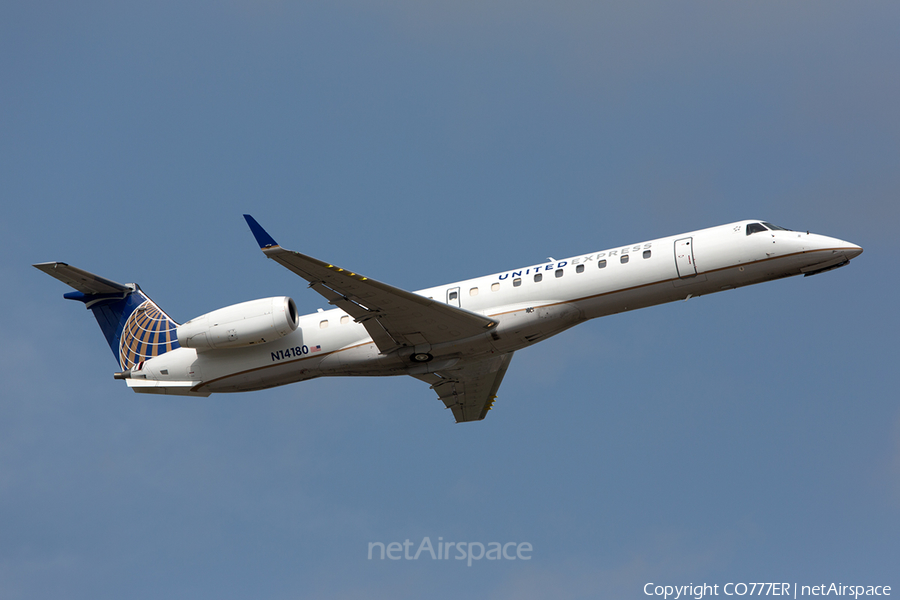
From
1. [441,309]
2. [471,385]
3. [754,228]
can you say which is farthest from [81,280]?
[754,228]

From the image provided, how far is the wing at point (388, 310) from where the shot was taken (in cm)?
2311

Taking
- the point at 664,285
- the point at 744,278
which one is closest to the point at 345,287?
the point at 664,285

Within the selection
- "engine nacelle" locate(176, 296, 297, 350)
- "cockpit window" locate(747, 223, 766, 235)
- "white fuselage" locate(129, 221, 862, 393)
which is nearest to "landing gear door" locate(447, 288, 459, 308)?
"white fuselage" locate(129, 221, 862, 393)

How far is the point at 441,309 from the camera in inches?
951

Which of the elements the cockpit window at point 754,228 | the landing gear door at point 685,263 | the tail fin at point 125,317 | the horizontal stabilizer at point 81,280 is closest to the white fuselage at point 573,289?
the landing gear door at point 685,263

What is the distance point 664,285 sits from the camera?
24.4 meters

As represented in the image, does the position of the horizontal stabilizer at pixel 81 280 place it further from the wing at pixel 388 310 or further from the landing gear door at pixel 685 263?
the landing gear door at pixel 685 263

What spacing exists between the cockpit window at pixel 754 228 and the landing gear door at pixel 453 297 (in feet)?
27.2

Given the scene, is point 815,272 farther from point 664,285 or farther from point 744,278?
point 664,285

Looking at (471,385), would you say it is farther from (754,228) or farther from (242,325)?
(754,228)

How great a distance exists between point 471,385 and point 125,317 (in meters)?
11.8

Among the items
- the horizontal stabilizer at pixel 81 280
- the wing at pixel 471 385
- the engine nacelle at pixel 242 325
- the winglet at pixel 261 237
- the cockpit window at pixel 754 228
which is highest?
the horizontal stabilizer at pixel 81 280

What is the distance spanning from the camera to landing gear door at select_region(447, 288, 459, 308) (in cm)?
2564

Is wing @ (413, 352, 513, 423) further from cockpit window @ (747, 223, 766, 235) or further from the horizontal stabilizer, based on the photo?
the horizontal stabilizer
